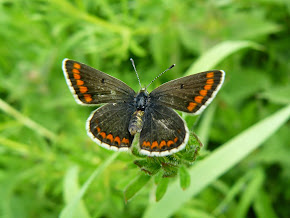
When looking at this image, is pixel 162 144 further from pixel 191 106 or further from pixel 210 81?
pixel 210 81

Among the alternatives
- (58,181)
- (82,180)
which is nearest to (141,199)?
(82,180)

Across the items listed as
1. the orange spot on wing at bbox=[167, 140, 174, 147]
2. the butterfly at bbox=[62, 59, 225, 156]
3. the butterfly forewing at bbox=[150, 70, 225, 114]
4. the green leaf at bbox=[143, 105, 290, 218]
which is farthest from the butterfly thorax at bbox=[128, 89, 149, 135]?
the green leaf at bbox=[143, 105, 290, 218]

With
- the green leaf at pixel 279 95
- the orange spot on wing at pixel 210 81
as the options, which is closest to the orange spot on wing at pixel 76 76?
the orange spot on wing at pixel 210 81

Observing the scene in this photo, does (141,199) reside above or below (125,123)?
below

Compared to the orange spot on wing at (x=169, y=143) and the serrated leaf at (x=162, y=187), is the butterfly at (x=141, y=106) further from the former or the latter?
the serrated leaf at (x=162, y=187)

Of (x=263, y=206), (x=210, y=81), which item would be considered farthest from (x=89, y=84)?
(x=263, y=206)

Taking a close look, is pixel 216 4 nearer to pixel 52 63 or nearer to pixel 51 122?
pixel 52 63
